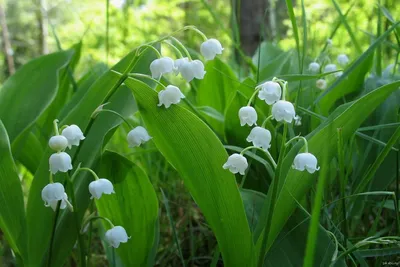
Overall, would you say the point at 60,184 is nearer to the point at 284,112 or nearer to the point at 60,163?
the point at 60,163

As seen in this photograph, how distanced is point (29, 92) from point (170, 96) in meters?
0.68

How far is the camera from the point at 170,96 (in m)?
0.94

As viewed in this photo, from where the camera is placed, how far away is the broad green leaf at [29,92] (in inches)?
54.5

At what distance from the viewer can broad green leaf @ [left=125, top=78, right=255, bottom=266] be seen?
96 cm

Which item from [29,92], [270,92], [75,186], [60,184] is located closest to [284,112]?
[270,92]

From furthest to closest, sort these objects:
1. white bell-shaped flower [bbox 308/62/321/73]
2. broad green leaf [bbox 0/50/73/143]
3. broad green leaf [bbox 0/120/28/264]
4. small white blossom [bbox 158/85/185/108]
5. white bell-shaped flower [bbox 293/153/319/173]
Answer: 1. white bell-shaped flower [bbox 308/62/321/73]
2. broad green leaf [bbox 0/50/73/143]
3. broad green leaf [bbox 0/120/28/264]
4. small white blossom [bbox 158/85/185/108]
5. white bell-shaped flower [bbox 293/153/319/173]

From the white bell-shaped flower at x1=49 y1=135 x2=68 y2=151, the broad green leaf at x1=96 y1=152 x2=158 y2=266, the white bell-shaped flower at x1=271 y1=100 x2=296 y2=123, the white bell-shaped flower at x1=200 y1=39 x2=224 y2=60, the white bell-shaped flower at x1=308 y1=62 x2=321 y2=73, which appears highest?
the white bell-shaped flower at x1=200 y1=39 x2=224 y2=60

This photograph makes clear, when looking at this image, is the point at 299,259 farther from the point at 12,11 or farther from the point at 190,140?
the point at 12,11

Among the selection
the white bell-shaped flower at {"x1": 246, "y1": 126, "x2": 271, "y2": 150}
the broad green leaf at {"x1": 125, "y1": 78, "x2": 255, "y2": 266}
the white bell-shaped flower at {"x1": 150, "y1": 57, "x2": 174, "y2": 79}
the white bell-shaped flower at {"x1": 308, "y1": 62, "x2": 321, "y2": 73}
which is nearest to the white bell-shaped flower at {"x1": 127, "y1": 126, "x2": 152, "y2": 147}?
the broad green leaf at {"x1": 125, "y1": 78, "x2": 255, "y2": 266}

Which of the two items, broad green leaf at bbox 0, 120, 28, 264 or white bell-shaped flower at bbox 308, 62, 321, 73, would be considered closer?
broad green leaf at bbox 0, 120, 28, 264

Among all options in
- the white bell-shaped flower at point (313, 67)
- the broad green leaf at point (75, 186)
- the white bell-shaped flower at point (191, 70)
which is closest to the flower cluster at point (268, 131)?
the white bell-shaped flower at point (191, 70)

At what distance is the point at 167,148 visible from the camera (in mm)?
1021

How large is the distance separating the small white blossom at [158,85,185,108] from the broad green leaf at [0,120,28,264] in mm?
393

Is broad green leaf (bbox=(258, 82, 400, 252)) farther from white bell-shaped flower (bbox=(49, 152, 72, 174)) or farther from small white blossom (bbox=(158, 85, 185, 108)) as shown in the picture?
white bell-shaped flower (bbox=(49, 152, 72, 174))
